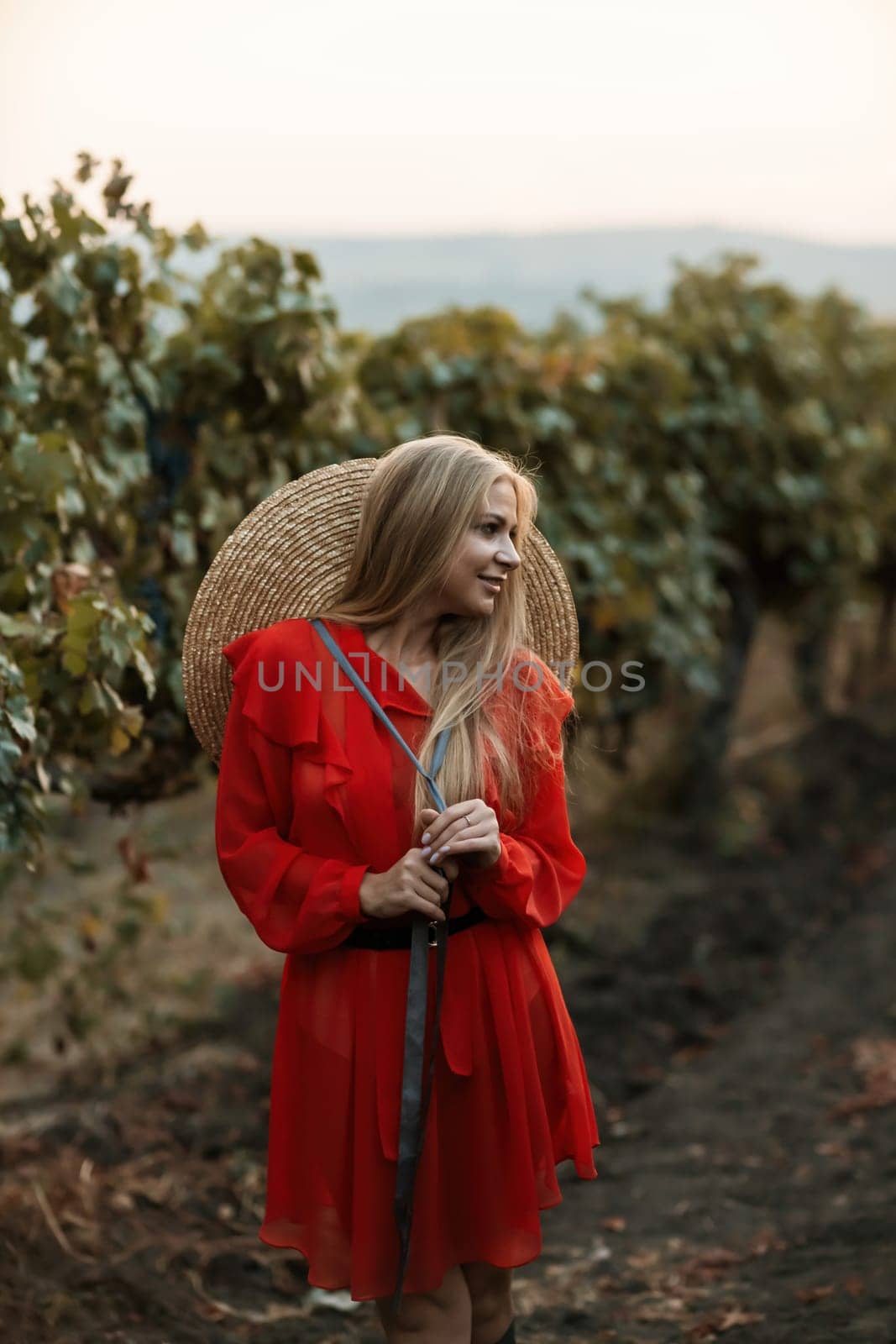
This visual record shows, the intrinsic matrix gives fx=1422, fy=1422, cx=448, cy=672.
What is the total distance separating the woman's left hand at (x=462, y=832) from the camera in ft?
7.72

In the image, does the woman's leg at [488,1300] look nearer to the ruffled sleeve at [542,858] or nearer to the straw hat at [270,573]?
the ruffled sleeve at [542,858]

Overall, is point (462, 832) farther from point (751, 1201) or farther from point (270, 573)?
point (751, 1201)

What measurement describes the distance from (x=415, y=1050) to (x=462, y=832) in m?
0.39

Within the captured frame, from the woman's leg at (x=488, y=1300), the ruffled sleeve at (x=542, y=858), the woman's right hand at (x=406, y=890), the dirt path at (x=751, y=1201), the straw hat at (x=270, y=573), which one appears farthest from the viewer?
the dirt path at (x=751, y=1201)

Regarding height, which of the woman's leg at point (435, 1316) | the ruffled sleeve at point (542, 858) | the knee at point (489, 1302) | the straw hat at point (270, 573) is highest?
the straw hat at point (270, 573)

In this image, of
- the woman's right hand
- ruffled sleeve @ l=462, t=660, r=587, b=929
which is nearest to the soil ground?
ruffled sleeve @ l=462, t=660, r=587, b=929

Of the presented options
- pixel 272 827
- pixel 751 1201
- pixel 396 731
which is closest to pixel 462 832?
pixel 396 731

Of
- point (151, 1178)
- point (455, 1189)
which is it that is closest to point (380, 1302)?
point (455, 1189)

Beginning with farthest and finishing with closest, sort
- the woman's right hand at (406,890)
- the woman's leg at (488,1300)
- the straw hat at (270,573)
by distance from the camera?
the straw hat at (270,573), the woman's leg at (488,1300), the woman's right hand at (406,890)

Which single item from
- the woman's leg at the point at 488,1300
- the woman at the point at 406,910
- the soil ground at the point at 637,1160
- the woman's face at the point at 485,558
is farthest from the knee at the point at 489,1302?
the woman's face at the point at 485,558

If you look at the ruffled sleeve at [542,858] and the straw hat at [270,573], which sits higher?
the straw hat at [270,573]

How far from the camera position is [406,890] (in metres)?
2.35

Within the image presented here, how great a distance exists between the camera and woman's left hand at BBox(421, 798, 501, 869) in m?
2.35

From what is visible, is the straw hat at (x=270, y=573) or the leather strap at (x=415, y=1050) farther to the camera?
the straw hat at (x=270, y=573)
